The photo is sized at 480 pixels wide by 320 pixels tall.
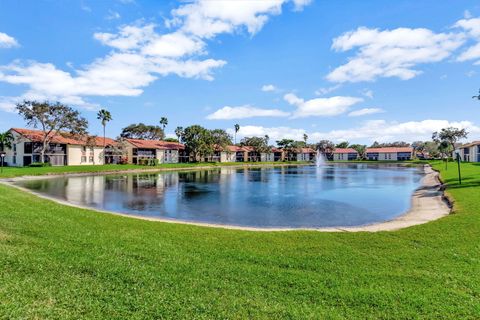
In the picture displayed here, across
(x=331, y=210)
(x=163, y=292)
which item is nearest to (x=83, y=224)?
(x=163, y=292)

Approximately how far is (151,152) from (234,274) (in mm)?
90988

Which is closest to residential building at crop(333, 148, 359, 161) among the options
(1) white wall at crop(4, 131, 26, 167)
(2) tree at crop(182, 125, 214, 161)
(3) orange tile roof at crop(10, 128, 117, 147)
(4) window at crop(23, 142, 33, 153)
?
(2) tree at crop(182, 125, 214, 161)

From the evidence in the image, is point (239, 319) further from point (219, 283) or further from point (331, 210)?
point (331, 210)

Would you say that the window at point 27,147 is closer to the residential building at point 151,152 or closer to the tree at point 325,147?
the residential building at point 151,152

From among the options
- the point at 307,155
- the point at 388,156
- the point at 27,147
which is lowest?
the point at 388,156

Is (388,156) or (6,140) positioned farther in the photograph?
(388,156)

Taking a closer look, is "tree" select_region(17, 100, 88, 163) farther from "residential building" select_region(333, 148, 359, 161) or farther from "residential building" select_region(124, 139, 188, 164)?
"residential building" select_region(333, 148, 359, 161)

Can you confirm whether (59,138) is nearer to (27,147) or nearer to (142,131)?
(27,147)

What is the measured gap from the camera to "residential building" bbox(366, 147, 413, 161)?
14730cm

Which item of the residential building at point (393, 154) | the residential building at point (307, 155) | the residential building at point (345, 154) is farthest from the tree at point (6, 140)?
the residential building at point (393, 154)

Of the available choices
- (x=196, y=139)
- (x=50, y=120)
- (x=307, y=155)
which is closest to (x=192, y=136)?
(x=196, y=139)

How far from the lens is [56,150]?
7125 centimetres

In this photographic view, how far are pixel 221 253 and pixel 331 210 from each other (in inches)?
561

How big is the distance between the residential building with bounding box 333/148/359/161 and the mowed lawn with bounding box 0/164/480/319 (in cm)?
15442
